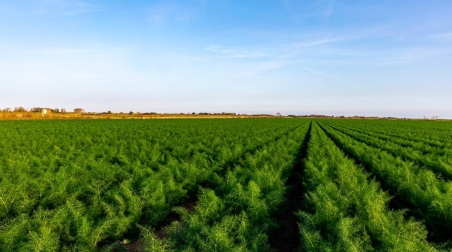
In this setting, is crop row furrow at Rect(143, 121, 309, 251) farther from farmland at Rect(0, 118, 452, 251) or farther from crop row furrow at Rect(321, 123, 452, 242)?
crop row furrow at Rect(321, 123, 452, 242)

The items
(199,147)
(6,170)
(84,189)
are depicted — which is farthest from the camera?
(199,147)

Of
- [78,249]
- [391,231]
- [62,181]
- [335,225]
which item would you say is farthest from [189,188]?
[391,231]

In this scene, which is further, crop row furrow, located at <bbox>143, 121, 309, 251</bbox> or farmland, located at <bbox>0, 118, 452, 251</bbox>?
farmland, located at <bbox>0, 118, 452, 251</bbox>

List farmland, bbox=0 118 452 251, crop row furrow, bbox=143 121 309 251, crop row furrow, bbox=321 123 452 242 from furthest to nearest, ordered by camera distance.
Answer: crop row furrow, bbox=321 123 452 242
farmland, bbox=0 118 452 251
crop row furrow, bbox=143 121 309 251

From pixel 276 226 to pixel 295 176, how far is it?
6713 millimetres

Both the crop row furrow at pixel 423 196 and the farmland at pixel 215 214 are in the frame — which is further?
the crop row furrow at pixel 423 196

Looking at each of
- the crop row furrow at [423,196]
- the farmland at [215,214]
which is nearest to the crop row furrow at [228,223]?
the farmland at [215,214]

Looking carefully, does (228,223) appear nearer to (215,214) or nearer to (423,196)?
(215,214)

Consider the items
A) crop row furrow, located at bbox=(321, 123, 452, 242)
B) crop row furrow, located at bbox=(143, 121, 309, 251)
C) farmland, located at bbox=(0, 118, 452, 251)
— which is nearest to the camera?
crop row furrow, located at bbox=(143, 121, 309, 251)

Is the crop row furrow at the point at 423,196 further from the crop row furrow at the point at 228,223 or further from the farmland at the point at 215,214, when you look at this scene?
the crop row furrow at the point at 228,223

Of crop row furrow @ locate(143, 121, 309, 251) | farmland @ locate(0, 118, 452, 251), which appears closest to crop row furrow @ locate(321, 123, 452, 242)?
farmland @ locate(0, 118, 452, 251)

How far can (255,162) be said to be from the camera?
10.9 m

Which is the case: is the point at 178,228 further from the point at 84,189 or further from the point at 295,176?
the point at 295,176

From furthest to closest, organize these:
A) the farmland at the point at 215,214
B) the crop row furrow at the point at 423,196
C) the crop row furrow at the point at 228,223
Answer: the crop row furrow at the point at 423,196 → the farmland at the point at 215,214 → the crop row furrow at the point at 228,223
